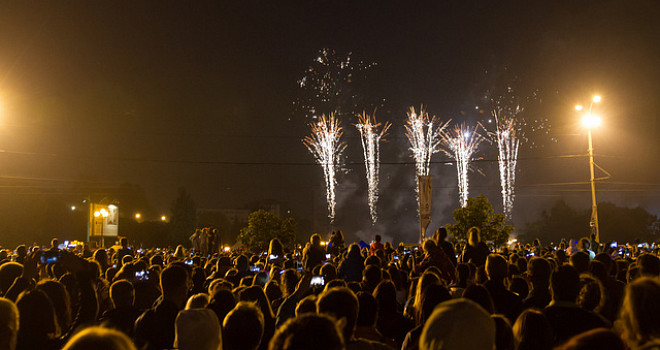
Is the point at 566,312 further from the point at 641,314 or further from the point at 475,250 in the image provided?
the point at 475,250

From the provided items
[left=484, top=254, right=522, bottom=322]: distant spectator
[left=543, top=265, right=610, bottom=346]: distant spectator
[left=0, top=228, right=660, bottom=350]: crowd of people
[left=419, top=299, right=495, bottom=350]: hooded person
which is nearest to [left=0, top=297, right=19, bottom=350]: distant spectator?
[left=0, top=228, right=660, bottom=350]: crowd of people

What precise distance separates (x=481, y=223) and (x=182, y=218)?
73.6 meters

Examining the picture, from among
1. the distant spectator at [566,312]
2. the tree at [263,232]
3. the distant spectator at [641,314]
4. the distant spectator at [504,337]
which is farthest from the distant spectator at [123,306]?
the tree at [263,232]

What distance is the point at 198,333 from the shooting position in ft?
14.4

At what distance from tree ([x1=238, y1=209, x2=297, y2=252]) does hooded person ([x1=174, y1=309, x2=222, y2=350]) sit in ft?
119

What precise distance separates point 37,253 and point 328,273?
749 cm

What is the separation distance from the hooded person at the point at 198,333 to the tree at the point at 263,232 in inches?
1424

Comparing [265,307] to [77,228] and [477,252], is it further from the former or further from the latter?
[77,228]

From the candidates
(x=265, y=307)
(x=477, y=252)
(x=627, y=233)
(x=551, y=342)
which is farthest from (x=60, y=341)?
(x=627, y=233)

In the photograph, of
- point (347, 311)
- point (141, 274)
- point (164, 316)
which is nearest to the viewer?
point (347, 311)

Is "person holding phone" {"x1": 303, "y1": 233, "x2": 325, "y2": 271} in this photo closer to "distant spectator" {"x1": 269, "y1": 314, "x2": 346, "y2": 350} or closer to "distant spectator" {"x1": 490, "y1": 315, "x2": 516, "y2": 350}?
"distant spectator" {"x1": 490, "y1": 315, "x2": 516, "y2": 350}

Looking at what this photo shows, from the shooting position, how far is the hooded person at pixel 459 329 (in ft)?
10.1

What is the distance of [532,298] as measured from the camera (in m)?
6.45

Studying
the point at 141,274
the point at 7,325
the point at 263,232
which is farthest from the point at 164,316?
the point at 263,232
